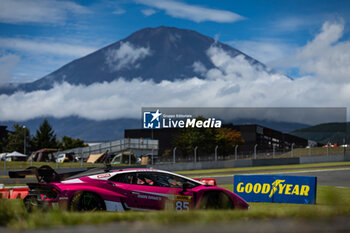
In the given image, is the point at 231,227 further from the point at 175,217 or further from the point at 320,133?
the point at 320,133

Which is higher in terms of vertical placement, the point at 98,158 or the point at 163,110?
the point at 163,110

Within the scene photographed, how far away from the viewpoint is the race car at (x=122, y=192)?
952cm

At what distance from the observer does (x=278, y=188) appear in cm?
1489

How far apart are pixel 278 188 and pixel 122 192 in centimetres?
662

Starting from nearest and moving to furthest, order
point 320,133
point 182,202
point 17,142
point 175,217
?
1. point 175,217
2. point 182,202
3. point 17,142
4. point 320,133

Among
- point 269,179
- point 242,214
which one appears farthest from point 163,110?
point 242,214

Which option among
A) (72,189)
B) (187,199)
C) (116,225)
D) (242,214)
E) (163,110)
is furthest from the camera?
(163,110)

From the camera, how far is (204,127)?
86125mm

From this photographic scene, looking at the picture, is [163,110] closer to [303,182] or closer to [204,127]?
[204,127]

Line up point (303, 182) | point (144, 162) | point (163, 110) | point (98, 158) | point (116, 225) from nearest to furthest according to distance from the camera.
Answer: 1. point (116, 225)
2. point (303, 182)
3. point (144, 162)
4. point (98, 158)
5. point (163, 110)

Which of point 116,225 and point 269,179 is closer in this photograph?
point 116,225

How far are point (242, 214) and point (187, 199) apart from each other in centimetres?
409

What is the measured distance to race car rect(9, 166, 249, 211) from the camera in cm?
952

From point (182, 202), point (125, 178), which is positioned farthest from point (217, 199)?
point (125, 178)
